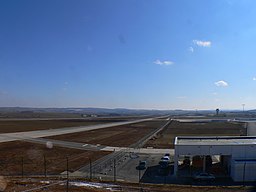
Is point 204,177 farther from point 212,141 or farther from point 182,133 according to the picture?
point 182,133

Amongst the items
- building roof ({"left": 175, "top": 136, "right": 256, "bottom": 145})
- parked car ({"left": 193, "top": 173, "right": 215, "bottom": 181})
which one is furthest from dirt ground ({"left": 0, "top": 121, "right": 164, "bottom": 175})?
parked car ({"left": 193, "top": 173, "right": 215, "bottom": 181})

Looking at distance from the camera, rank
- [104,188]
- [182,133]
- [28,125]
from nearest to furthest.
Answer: [104,188] < [182,133] < [28,125]

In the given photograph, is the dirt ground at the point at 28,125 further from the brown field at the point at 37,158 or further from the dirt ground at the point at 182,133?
the dirt ground at the point at 182,133

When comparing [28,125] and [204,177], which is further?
[28,125]

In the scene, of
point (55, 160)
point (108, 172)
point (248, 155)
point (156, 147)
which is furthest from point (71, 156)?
point (248, 155)

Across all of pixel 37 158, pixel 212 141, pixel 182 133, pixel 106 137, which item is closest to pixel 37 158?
pixel 37 158

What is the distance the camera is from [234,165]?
3581 cm

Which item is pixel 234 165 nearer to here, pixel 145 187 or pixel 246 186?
pixel 246 186

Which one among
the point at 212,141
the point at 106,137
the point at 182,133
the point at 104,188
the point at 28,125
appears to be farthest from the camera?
the point at 28,125

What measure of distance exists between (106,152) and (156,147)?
1152cm

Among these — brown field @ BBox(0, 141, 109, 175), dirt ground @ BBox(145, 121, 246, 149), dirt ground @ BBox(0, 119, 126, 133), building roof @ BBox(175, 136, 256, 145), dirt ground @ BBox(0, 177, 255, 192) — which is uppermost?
building roof @ BBox(175, 136, 256, 145)

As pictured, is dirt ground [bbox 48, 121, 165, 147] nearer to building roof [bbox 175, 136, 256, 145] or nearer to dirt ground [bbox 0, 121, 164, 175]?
dirt ground [bbox 0, 121, 164, 175]

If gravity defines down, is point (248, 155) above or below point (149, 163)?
above

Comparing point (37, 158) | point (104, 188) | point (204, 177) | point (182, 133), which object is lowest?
point (37, 158)
